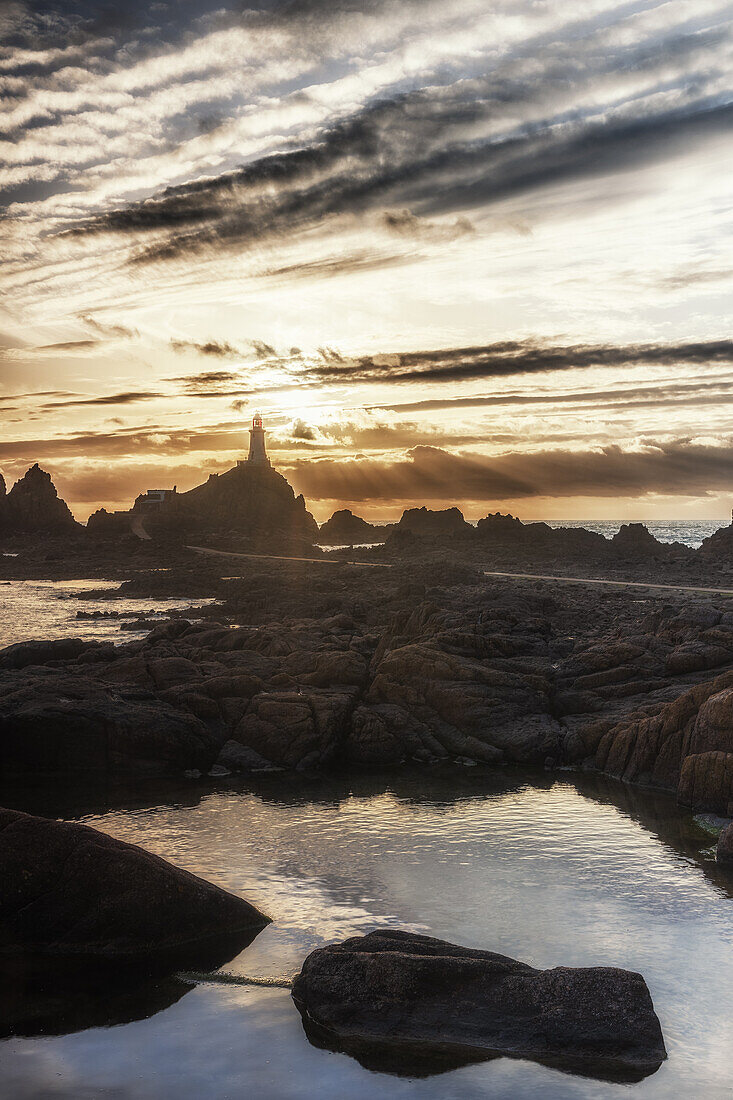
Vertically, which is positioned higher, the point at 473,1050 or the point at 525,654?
the point at 525,654

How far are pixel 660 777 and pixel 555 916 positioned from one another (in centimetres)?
1134

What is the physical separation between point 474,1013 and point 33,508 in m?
194

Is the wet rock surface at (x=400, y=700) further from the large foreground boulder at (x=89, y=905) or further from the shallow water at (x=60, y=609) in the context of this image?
the shallow water at (x=60, y=609)

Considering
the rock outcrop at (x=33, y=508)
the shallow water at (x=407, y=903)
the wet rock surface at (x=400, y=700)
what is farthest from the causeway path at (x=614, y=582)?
the rock outcrop at (x=33, y=508)

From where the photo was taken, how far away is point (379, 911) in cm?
1816

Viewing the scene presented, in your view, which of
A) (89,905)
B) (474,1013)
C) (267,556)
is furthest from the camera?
(267,556)

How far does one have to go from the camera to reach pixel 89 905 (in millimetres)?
16578

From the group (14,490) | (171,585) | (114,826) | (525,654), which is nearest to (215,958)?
(114,826)

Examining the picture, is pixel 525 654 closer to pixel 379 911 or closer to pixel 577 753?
pixel 577 753

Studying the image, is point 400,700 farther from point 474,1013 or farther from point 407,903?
point 474,1013

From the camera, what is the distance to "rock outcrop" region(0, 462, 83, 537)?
190 m

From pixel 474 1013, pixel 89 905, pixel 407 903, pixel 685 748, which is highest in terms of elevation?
pixel 685 748

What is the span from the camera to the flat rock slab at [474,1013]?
12820 mm

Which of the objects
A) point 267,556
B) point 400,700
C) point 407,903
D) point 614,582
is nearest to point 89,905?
point 407,903
